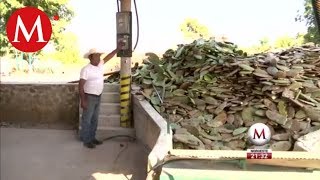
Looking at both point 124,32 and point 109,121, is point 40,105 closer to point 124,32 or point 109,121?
point 109,121

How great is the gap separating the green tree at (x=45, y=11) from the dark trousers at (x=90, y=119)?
4.84 m

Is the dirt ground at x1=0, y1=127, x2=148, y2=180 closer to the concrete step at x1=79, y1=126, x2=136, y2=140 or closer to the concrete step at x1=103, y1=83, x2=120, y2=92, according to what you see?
the concrete step at x1=79, y1=126, x2=136, y2=140

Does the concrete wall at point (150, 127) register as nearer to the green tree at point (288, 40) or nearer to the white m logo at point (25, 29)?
the white m logo at point (25, 29)

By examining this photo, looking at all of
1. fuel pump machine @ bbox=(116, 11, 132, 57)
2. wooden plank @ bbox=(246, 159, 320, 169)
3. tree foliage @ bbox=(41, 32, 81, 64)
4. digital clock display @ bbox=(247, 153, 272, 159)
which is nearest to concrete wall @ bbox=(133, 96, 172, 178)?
fuel pump machine @ bbox=(116, 11, 132, 57)

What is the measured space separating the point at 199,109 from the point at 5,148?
3.11 metres

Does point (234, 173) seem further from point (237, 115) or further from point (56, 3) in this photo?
point (56, 3)

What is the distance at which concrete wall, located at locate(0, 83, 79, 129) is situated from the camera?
26.2 feet

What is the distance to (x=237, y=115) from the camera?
6.48m

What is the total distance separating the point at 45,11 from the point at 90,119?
267 inches

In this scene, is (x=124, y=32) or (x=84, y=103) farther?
(x=124, y=32)

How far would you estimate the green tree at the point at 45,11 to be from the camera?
11.7m

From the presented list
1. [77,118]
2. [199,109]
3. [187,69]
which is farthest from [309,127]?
[77,118]

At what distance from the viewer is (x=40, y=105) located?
806cm
